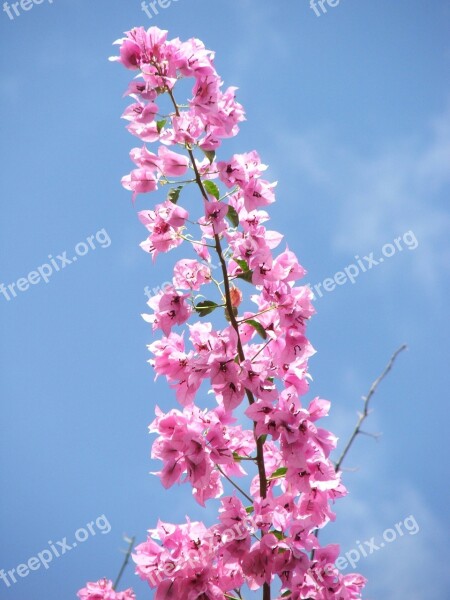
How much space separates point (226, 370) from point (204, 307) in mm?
378

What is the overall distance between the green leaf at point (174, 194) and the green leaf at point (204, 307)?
21.2 inches

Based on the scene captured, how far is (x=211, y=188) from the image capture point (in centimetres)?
278

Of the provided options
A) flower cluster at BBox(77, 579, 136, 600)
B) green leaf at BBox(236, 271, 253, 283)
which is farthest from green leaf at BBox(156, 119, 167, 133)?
flower cluster at BBox(77, 579, 136, 600)

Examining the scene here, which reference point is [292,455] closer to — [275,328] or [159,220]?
[275,328]

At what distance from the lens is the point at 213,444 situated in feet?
8.85

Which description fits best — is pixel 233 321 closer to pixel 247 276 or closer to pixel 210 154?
pixel 247 276

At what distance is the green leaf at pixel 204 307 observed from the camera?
9.18 feet

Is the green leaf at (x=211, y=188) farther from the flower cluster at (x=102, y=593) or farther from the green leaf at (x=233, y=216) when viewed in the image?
the flower cluster at (x=102, y=593)

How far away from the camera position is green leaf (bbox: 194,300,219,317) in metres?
2.80

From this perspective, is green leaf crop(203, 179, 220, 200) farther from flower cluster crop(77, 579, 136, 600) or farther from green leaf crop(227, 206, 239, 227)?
flower cluster crop(77, 579, 136, 600)

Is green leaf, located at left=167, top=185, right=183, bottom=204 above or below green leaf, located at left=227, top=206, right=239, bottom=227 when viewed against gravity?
above

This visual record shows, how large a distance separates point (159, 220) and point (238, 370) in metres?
0.88

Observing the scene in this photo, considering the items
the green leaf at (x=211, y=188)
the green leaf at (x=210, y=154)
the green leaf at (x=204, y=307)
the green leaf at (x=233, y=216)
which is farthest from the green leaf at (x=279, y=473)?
the green leaf at (x=210, y=154)

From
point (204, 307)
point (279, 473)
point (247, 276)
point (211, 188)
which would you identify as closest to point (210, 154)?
point (211, 188)
